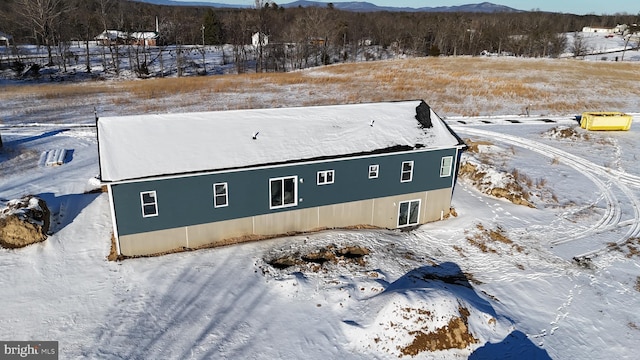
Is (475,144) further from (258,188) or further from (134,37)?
(134,37)

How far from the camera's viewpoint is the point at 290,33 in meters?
97.8

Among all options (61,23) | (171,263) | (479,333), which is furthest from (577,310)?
(61,23)

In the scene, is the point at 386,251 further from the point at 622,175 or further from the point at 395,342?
the point at 622,175

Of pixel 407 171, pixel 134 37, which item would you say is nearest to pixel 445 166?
pixel 407 171

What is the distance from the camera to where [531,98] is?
177ft

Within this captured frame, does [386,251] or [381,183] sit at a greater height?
[381,183]

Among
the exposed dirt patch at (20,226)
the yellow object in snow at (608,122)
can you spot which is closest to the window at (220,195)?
the exposed dirt patch at (20,226)

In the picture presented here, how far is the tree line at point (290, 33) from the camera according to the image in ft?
290

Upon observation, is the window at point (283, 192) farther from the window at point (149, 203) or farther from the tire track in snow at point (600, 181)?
the tire track in snow at point (600, 181)

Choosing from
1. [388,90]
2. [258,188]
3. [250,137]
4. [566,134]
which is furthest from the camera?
[388,90]

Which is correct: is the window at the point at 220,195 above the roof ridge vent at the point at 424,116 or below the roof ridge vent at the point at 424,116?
below

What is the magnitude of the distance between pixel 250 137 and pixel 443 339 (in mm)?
12377

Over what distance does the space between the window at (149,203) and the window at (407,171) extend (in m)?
12.3

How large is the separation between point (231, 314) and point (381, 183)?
10442 millimetres
